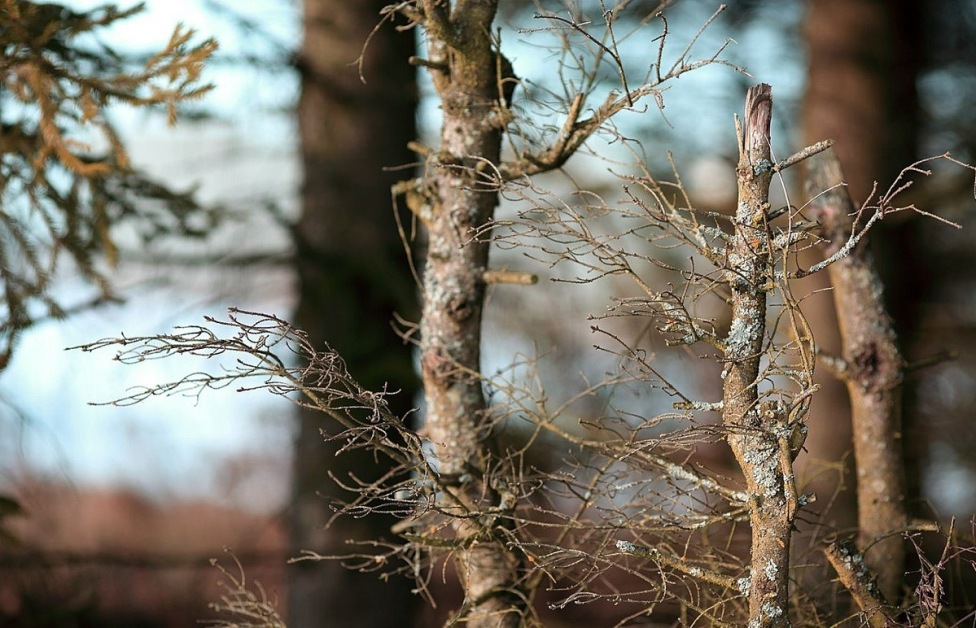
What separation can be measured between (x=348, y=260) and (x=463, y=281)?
1.97 m

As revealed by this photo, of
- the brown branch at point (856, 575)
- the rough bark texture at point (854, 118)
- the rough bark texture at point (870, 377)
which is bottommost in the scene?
the brown branch at point (856, 575)

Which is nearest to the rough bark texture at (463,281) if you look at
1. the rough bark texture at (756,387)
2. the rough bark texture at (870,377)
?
the rough bark texture at (756,387)

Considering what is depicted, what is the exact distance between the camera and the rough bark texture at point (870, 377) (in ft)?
7.07

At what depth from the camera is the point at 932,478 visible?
21.6 ft

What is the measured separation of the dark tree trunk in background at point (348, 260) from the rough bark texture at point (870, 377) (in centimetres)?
190

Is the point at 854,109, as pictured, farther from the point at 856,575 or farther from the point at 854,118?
the point at 856,575

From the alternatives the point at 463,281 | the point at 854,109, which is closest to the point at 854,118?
the point at 854,109

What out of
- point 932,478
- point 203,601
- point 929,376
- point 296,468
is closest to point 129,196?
point 296,468

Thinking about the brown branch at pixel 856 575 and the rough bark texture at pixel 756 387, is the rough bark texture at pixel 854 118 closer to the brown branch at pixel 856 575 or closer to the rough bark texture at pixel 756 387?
the brown branch at pixel 856 575

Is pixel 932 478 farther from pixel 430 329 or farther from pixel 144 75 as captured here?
pixel 144 75

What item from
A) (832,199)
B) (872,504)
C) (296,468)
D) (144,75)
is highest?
(144,75)

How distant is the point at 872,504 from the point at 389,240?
2439 mm

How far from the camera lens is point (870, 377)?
220cm

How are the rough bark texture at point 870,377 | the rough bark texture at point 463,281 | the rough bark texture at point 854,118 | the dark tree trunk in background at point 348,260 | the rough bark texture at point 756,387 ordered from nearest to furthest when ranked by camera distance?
the rough bark texture at point 756,387, the rough bark texture at point 463,281, the rough bark texture at point 870,377, the dark tree trunk in background at point 348,260, the rough bark texture at point 854,118
